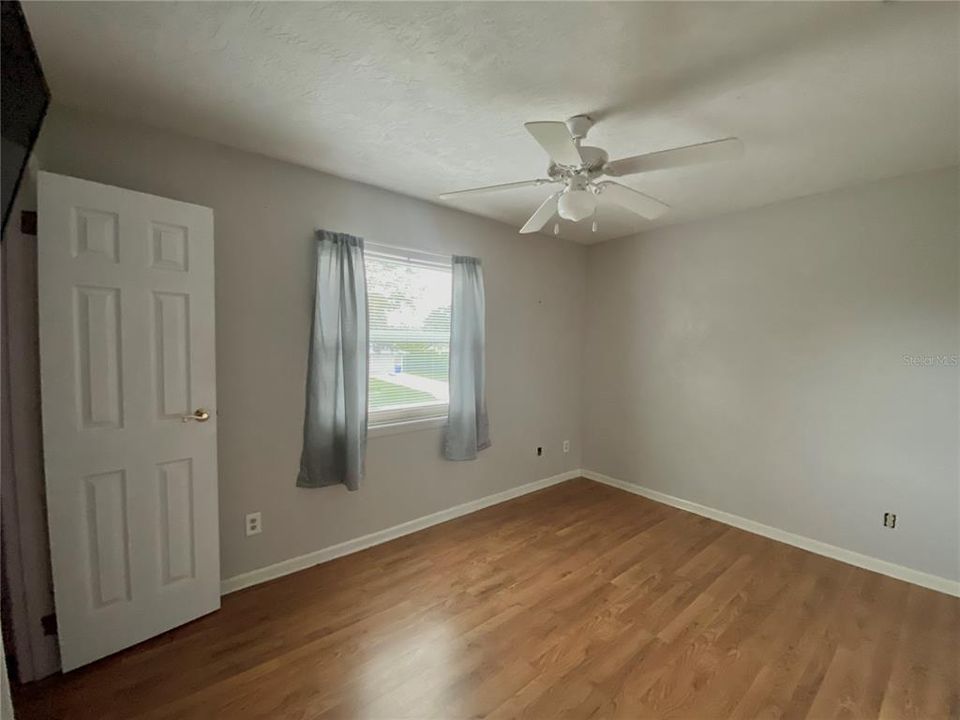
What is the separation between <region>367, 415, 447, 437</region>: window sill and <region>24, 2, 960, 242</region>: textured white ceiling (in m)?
1.68

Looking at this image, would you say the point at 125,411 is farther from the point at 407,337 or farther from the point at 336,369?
the point at 407,337

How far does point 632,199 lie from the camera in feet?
6.57

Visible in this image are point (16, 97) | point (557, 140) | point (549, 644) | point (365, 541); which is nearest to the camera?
point (16, 97)

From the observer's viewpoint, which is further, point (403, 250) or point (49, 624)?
point (403, 250)

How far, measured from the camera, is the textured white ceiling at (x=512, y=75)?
1.29 metres

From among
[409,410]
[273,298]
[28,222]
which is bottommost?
[409,410]

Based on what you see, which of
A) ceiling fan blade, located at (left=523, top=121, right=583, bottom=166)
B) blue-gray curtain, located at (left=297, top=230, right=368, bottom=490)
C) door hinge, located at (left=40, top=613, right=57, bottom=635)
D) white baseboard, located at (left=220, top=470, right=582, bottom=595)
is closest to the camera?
ceiling fan blade, located at (left=523, top=121, right=583, bottom=166)

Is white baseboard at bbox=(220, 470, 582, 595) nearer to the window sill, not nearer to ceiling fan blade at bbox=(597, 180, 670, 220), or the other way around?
the window sill

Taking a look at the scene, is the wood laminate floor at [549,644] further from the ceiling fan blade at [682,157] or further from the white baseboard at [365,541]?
the ceiling fan blade at [682,157]

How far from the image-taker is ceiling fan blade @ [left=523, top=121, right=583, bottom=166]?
55.2 inches

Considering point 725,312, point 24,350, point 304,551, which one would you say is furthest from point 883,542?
point 24,350

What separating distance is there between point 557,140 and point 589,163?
0.35 m

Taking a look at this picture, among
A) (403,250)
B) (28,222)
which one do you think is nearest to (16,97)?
(28,222)

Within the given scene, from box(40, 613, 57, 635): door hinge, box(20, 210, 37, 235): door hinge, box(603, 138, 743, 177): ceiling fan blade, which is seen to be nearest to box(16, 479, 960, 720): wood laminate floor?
box(40, 613, 57, 635): door hinge
